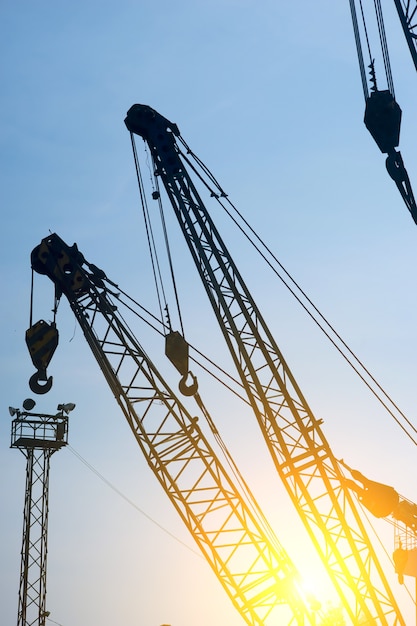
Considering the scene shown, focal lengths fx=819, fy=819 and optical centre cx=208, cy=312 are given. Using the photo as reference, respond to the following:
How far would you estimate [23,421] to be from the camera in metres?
42.0

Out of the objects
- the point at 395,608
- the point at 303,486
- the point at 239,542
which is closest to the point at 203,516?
the point at 239,542

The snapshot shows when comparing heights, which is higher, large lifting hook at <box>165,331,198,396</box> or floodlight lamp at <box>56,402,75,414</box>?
floodlight lamp at <box>56,402,75,414</box>

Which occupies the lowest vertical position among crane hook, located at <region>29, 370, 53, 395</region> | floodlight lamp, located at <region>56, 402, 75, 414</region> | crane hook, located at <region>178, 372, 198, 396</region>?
crane hook, located at <region>178, 372, 198, 396</region>

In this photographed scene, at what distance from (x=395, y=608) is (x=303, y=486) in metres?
5.63

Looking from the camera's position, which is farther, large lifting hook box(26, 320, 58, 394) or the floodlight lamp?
the floodlight lamp

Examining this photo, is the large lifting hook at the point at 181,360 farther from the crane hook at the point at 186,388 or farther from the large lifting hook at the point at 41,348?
the large lifting hook at the point at 41,348

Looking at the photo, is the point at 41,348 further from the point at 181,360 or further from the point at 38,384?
the point at 181,360

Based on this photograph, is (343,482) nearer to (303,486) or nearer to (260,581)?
(303,486)

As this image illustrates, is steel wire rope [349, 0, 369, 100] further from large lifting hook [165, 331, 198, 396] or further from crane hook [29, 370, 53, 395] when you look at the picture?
crane hook [29, 370, 53, 395]

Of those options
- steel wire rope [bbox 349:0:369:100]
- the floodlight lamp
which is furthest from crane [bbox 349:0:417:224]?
the floodlight lamp

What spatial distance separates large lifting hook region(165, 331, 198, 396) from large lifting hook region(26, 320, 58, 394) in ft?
14.9

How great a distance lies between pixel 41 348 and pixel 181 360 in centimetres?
544

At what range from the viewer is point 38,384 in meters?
30.9

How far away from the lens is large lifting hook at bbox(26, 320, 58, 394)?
30.9m
